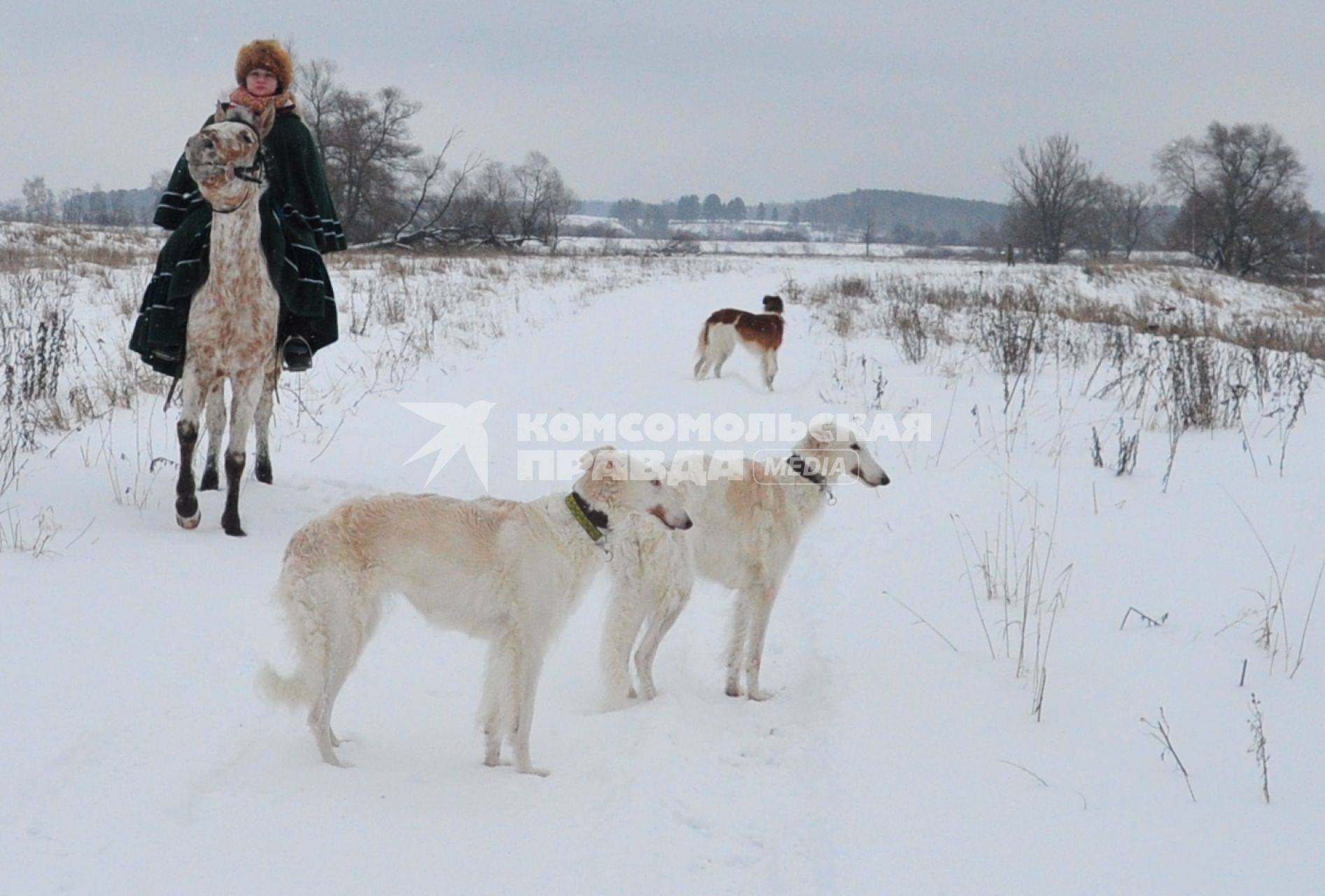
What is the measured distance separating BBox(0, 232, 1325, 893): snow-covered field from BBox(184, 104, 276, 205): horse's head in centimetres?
209

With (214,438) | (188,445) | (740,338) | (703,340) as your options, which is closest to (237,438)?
(188,445)

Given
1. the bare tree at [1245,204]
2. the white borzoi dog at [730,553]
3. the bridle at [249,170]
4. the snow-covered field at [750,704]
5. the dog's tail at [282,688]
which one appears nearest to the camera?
the snow-covered field at [750,704]

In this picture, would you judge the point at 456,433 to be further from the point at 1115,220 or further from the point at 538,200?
the point at 1115,220

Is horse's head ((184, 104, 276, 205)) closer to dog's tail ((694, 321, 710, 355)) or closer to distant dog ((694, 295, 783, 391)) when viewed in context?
distant dog ((694, 295, 783, 391))

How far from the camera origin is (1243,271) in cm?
5075

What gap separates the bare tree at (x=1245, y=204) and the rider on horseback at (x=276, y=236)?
182ft

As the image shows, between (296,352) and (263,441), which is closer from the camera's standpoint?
(296,352)

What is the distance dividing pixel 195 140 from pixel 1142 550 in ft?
20.8

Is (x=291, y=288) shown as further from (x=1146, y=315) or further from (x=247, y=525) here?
(x=1146, y=315)

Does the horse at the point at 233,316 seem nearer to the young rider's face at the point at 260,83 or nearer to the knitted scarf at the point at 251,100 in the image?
the knitted scarf at the point at 251,100

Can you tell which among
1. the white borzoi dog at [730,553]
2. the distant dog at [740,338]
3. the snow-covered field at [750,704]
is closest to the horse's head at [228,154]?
the snow-covered field at [750,704]

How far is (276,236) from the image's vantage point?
5.88 m

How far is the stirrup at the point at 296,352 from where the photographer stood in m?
6.29

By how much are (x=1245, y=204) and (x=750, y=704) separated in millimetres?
60737
